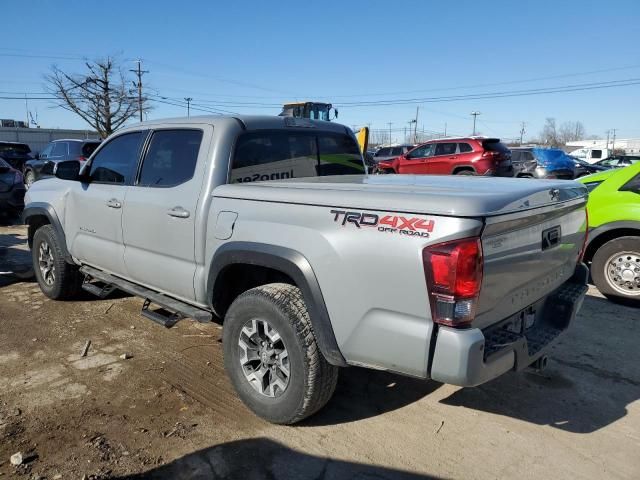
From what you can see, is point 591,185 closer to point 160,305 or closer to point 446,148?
point 160,305

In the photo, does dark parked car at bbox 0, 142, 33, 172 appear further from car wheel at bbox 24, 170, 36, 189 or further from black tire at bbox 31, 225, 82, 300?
black tire at bbox 31, 225, 82, 300

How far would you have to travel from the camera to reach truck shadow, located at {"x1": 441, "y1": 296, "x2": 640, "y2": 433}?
337 cm

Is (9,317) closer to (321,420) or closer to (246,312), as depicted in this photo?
(246,312)

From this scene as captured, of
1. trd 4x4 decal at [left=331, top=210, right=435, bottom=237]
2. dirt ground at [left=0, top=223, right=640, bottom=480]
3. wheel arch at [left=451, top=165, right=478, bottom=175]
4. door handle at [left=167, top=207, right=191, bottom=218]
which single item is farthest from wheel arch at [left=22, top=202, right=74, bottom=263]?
wheel arch at [left=451, top=165, right=478, bottom=175]

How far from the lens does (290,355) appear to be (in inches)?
116

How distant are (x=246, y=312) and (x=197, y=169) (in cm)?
110

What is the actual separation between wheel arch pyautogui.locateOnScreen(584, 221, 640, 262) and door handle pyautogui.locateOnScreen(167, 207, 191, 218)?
4.52m

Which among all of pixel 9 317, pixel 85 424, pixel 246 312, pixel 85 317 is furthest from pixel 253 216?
pixel 9 317

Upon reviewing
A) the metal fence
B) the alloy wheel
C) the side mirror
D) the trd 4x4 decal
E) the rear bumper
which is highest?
the metal fence

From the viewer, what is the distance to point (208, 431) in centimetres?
310

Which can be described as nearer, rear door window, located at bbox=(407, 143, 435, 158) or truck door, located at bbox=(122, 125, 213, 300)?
truck door, located at bbox=(122, 125, 213, 300)

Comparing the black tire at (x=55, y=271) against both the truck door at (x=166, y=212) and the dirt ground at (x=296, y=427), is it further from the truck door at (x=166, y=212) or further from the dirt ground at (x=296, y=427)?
the truck door at (x=166, y=212)

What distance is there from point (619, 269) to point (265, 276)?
14.1 ft

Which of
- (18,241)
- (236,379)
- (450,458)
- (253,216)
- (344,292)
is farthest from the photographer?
(18,241)
